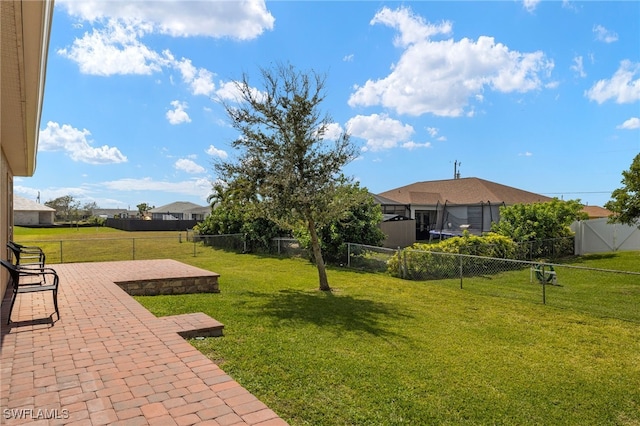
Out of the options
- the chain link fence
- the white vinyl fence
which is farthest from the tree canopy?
the chain link fence

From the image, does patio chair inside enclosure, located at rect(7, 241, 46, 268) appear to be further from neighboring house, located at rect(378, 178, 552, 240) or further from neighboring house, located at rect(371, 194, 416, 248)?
neighboring house, located at rect(378, 178, 552, 240)

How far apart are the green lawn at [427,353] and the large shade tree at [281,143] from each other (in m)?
2.51

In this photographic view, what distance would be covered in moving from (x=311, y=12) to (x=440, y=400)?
10.0 meters

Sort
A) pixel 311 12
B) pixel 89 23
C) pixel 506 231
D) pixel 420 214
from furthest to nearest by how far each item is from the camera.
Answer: pixel 420 214, pixel 506 231, pixel 311 12, pixel 89 23

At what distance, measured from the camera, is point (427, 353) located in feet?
16.8

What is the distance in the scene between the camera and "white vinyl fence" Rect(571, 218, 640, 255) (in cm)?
1669

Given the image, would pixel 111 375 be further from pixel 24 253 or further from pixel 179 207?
pixel 179 207

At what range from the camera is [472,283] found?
10766 millimetres

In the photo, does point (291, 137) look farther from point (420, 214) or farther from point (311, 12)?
point (420, 214)

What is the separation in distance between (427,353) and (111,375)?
3.83 meters

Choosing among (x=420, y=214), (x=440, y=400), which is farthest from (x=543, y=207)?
(x=440, y=400)

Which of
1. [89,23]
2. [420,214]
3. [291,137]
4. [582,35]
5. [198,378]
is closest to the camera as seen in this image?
[198,378]

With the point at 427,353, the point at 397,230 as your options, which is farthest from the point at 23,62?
the point at 397,230

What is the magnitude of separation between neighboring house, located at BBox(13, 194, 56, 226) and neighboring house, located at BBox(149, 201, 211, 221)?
15617 mm
